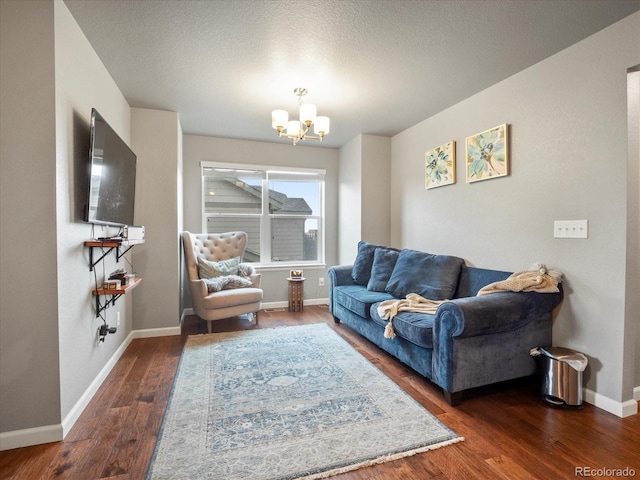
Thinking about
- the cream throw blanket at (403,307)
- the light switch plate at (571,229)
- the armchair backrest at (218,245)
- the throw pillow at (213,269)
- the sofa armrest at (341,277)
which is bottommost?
the cream throw blanket at (403,307)

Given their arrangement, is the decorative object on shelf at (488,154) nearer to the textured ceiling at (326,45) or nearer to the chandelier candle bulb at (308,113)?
the textured ceiling at (326,45)

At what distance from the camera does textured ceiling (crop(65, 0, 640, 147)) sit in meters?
1.86

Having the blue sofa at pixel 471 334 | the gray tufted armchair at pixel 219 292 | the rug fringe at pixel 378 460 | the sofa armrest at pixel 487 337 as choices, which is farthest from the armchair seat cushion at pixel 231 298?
the rug fringe at pixel 378 460

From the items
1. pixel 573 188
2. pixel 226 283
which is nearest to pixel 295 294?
pixel 226 283

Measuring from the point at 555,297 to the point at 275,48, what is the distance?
2.71 meters

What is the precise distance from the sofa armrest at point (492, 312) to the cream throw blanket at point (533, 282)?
0.13 feet

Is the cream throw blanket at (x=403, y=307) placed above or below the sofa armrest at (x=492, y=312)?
below

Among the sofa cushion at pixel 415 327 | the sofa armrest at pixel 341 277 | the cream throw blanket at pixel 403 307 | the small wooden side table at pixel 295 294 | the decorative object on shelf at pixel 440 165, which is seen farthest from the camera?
the small wooden side table at pixel 295 294

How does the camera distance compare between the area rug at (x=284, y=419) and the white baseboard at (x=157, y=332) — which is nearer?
the area rug at (x=284, y=419)

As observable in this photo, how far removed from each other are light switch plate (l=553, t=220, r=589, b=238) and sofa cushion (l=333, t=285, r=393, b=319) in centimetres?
149

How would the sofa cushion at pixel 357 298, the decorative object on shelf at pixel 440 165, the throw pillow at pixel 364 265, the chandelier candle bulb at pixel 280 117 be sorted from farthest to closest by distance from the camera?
1. the throw pillow at pixel 364 265
2. the decorative object on shelf at pixel 440 165
3. the sofa cushion at pixel 357 298
4. the chandelier candle bulb at pixel 280 117

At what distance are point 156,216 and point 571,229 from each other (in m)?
3.80

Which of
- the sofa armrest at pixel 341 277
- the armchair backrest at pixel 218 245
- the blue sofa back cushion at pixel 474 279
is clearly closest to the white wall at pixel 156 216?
the armchair backrest at pixel 218 245

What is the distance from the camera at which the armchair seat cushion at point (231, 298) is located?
135 inches
